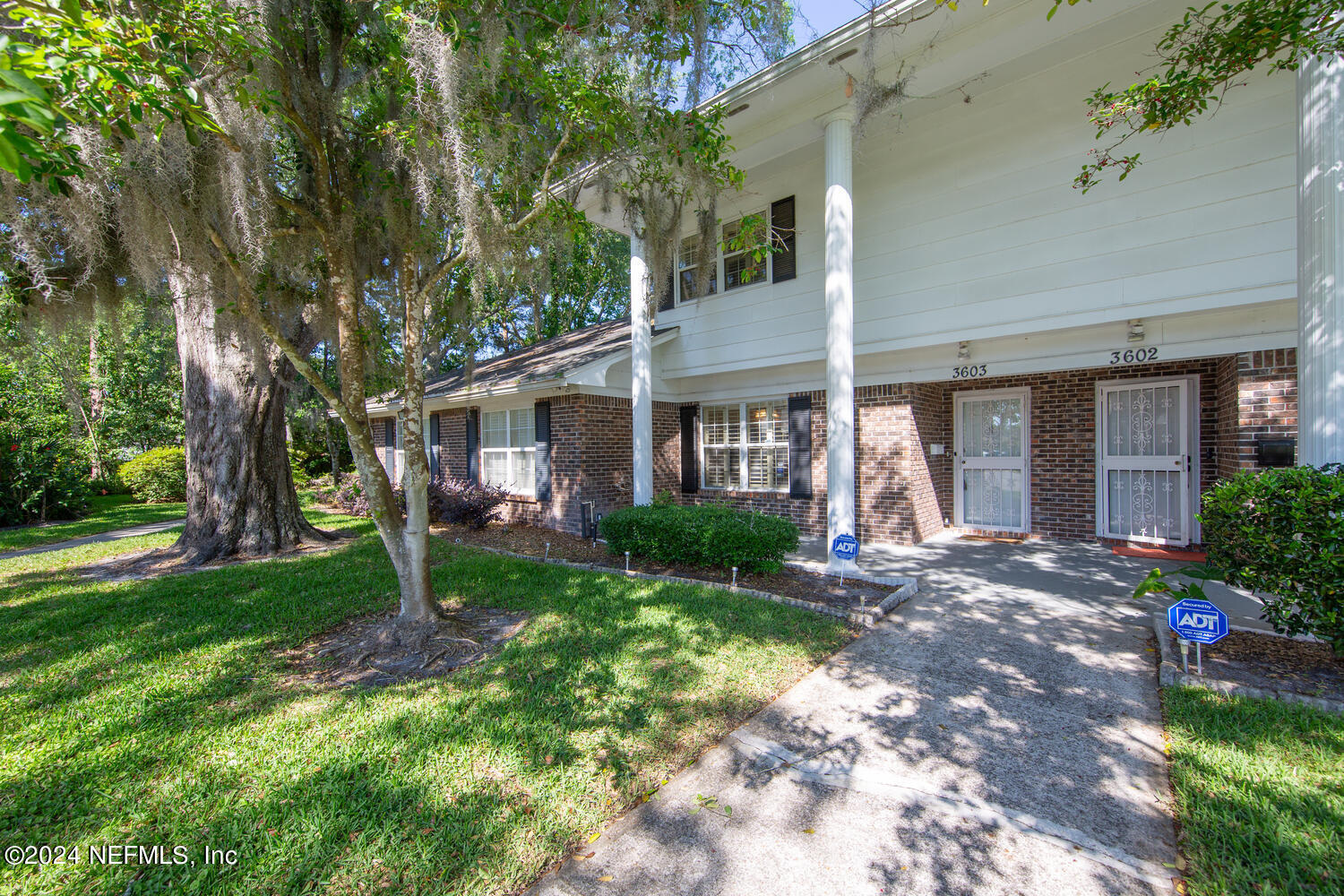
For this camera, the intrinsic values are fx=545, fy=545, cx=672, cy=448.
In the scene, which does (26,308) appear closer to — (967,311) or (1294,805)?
(1294,805)

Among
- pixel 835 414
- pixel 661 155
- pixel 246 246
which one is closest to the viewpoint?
pixel 246 246

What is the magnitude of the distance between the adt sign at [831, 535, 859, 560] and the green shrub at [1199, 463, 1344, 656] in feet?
8.54

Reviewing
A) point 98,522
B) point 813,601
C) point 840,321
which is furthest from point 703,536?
point 98,522

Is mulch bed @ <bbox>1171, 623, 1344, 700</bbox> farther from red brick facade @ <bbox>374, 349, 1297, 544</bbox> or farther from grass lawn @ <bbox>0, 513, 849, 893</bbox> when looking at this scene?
red brick facade @ <bbox>374, 349, 1297, 544</bbox>

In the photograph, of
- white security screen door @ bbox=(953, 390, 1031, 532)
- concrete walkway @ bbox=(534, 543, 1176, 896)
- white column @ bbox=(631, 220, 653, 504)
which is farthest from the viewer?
white security screen door @ bbox=(953, 390, 1031, 532)

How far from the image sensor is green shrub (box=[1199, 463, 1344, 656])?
3184 millimetres

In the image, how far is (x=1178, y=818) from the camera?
2338 millimetres

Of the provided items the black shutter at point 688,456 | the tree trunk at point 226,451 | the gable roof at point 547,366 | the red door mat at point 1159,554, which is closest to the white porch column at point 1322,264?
the red door mat at point 1159,554

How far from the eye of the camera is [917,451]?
317 inches

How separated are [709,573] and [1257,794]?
4343 millimetres

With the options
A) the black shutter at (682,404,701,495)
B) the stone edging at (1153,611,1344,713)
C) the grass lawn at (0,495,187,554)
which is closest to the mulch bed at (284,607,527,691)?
the stone edging at (1153,611,1344,713)

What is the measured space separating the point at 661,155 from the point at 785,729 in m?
5.28

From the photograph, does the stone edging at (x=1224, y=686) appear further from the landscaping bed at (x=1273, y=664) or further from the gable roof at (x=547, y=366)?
the gable roof at (x=547, y=366)

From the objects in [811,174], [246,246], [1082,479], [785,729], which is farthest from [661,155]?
[1082,479]
